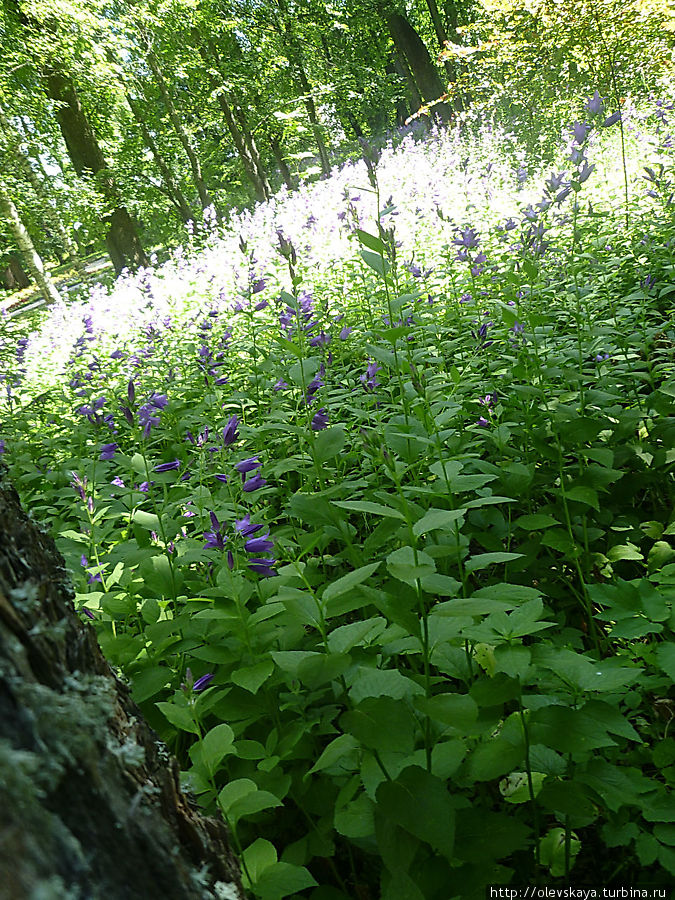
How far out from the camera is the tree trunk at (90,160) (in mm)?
12438

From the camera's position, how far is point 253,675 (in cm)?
131

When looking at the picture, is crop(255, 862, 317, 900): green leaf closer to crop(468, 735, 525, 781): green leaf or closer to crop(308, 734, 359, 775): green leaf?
crop(308, 734, 359, 775): green leaf

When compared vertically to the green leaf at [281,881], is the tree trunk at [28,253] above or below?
above

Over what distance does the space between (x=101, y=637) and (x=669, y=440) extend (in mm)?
2047

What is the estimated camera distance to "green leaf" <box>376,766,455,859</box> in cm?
96

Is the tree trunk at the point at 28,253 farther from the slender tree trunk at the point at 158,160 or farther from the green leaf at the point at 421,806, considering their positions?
the green leaf at the point at 421,806

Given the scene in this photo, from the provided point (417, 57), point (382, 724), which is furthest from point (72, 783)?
point (417, 57)

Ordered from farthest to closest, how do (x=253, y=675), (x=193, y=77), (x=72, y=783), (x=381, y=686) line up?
(x=193, y=77) < (x=253, y=675) < (x=381, y=686) < (x=72, y=783)

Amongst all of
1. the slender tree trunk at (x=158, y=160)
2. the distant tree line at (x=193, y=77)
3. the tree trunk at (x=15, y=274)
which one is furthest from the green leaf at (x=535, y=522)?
the tree trunk at (x=15, y=274)

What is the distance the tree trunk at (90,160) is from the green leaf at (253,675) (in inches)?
539

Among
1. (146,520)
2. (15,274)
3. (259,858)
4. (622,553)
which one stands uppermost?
(15,274)

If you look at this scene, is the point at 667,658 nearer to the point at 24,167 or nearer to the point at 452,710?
the point at 452,710

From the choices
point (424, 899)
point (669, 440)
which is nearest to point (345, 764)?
point (424, 899)

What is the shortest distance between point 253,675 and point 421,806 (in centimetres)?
46
